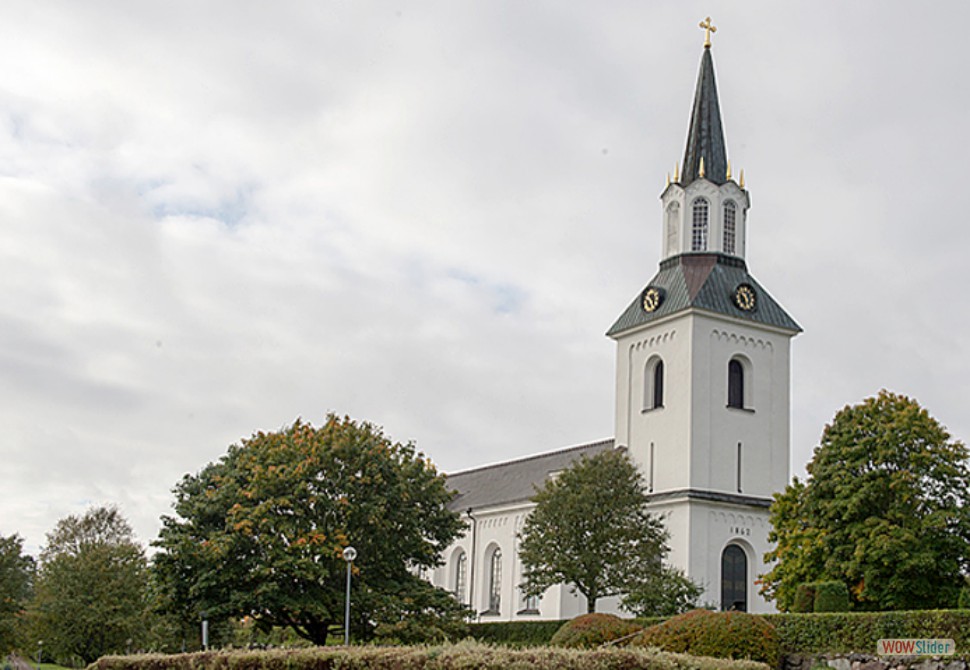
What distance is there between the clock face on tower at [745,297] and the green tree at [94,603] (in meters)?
33.4

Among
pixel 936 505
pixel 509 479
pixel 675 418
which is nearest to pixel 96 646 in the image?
pixel 509 479

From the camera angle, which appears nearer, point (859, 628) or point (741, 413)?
point (859, 628)

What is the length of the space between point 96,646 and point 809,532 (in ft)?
132

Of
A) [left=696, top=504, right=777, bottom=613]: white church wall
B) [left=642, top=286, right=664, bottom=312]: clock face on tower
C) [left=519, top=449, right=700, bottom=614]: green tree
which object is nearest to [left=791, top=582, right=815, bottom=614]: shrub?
[left=519, top=449, right=700, bottom=614]: green tree

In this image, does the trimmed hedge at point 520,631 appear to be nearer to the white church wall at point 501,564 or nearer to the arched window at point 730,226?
the white church wall at point 501,564

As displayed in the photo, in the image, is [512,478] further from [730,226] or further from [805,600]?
[805,600]

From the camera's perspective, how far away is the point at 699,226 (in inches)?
2092

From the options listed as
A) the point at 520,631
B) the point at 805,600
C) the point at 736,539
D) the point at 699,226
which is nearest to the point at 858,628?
the point at 805,600

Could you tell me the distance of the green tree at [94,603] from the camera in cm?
5772

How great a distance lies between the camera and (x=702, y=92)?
5644 centimetres

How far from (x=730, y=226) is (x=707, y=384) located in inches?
329

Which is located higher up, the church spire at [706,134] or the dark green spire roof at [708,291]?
the church spire at [706,134]

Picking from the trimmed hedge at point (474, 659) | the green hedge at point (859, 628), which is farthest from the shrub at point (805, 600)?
the trimmed hedge at point (474, 659)

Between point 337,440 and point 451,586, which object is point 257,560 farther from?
point 451,586
